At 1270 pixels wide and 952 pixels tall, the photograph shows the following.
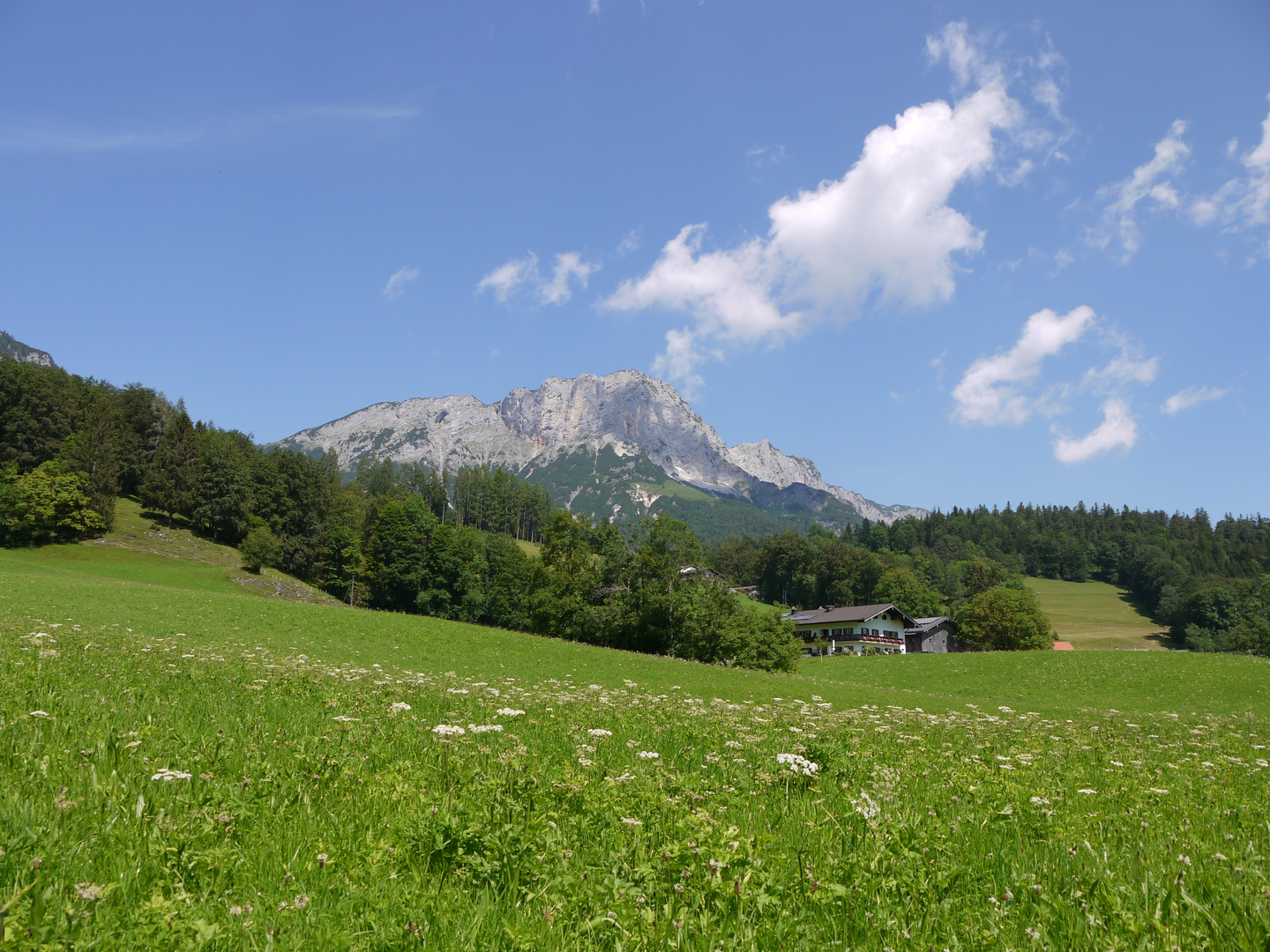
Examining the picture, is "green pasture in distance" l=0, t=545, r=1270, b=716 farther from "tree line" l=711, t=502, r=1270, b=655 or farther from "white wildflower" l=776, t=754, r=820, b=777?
"tree line" l=711, t=502, r=1270, b=655

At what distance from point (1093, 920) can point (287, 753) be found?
264 inches

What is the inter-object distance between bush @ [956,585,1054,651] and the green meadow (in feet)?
341

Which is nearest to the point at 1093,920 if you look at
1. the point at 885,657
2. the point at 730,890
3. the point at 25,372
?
the point at 730,890

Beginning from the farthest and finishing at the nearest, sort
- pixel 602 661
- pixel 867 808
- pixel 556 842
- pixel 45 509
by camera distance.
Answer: pixel 45 509, pixel 602 661, pixel 867 808, pixel 556 842

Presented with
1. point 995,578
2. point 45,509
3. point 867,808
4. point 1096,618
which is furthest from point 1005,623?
point 45,509

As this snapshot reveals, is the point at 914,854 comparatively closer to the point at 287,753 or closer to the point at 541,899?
the point at 541,899

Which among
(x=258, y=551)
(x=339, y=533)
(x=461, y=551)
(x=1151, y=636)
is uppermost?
(x=339, y=533)

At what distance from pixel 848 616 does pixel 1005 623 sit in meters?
25.9

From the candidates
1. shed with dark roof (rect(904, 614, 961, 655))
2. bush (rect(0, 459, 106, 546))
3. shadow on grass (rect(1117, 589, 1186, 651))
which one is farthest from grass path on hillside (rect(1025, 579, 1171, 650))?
bush (rect(0, 459, 106, 546))

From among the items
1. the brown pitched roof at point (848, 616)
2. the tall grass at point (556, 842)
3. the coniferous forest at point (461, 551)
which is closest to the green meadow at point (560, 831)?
the tall grass at point (556, 842)

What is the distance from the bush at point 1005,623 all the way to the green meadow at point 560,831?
341ft

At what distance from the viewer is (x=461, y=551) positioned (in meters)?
108

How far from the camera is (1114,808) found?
686 cm

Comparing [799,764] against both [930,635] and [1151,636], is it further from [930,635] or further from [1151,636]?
[1151,636]
